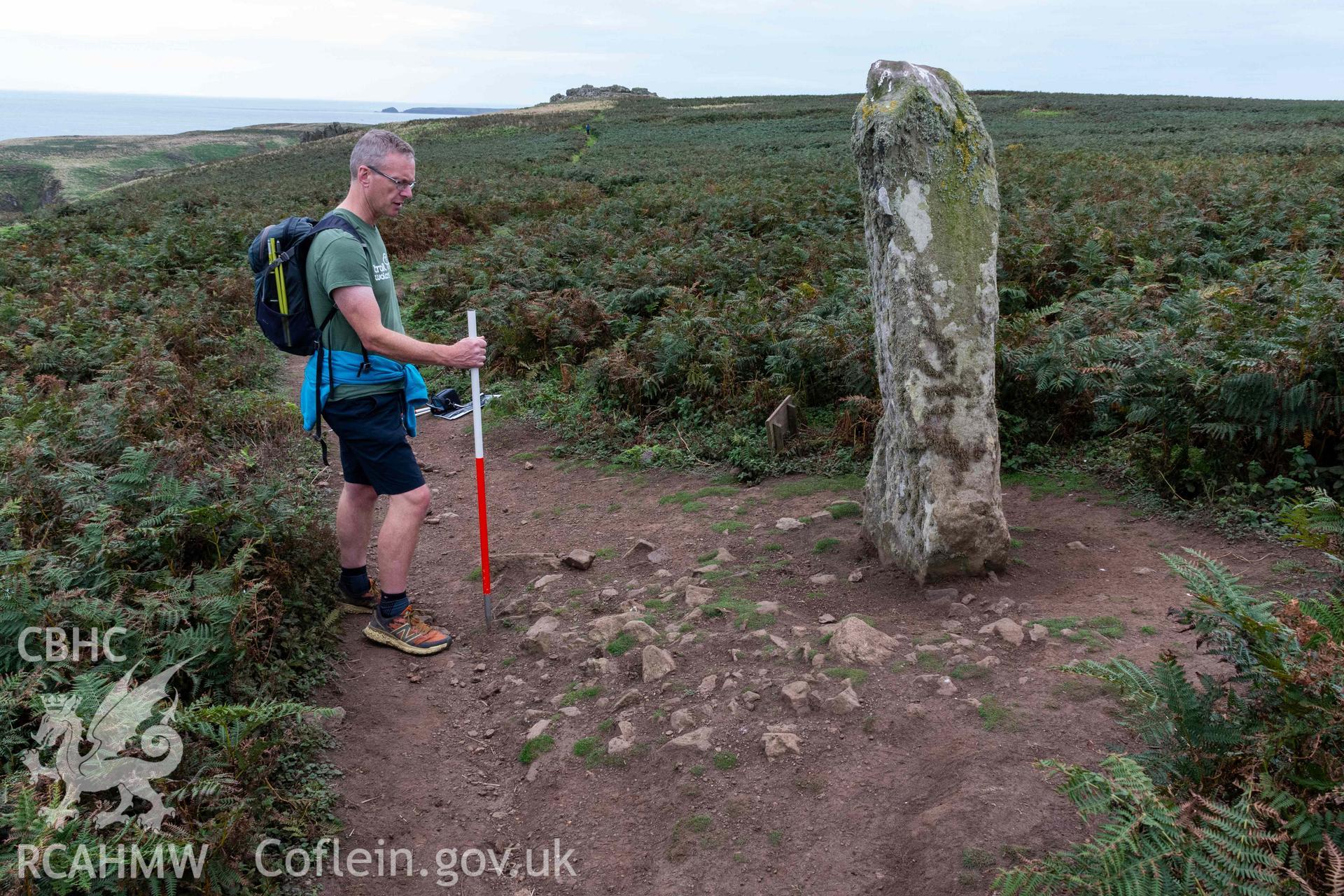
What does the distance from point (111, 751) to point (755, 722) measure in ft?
8.29

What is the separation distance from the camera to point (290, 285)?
445 centimetres

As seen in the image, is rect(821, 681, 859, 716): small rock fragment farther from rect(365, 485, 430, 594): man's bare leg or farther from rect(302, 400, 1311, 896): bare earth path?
rect(365, 485, 430, 594): man's bare leg

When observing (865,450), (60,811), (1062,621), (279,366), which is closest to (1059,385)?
(865,450)

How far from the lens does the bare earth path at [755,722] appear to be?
3.19 metres

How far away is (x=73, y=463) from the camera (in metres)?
5.27

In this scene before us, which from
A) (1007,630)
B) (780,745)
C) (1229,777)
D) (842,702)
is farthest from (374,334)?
(1229,777)

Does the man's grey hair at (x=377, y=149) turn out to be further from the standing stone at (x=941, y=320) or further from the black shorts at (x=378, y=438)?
the standing stone at (x=941, y=320)

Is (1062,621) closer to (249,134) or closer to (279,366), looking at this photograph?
(279,366)
